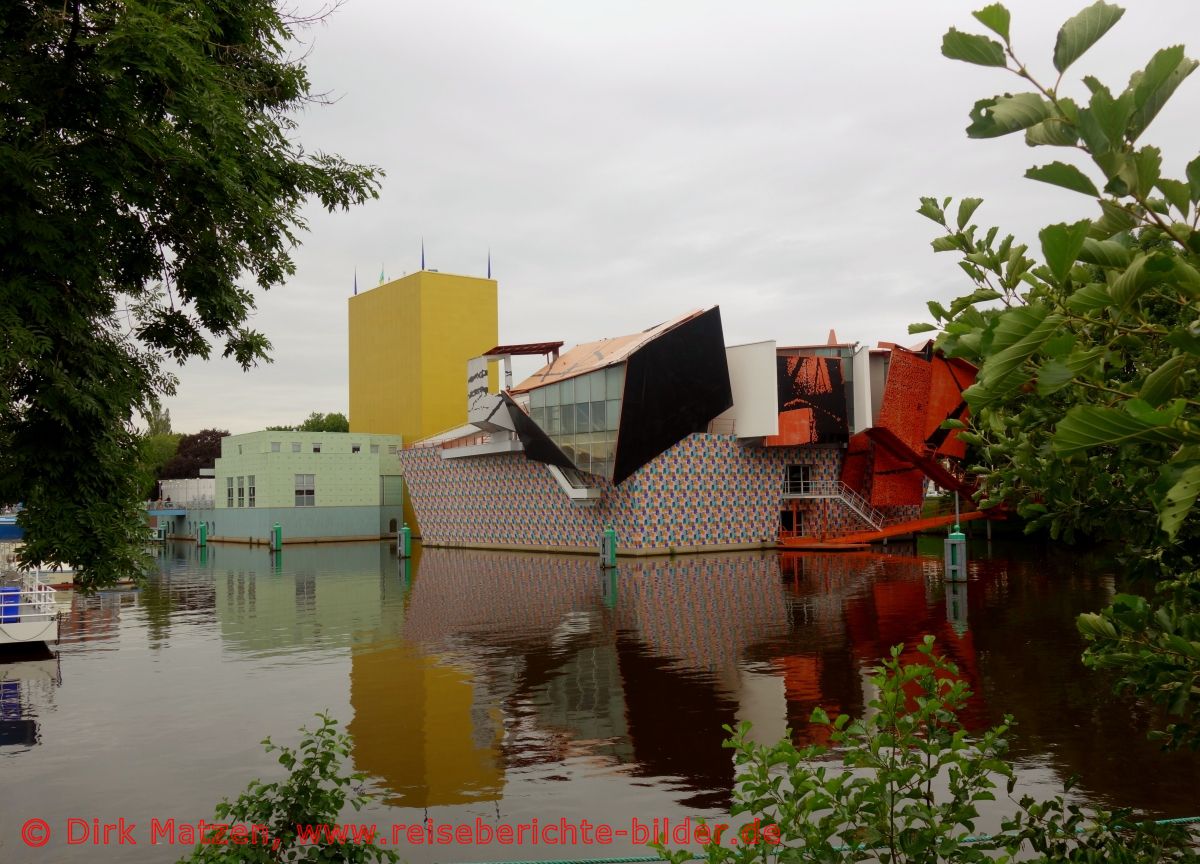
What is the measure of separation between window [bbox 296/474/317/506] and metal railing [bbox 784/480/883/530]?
30.3m

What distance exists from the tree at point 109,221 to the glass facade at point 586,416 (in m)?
28.9

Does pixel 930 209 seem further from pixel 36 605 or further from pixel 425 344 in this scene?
pixel 425 344

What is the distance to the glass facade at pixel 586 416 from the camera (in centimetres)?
3578

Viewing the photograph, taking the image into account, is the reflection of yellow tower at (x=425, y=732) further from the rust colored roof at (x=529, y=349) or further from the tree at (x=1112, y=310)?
the rust colored roof at (x=529, y=349)

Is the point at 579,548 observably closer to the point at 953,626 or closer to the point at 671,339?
the point at 671,339

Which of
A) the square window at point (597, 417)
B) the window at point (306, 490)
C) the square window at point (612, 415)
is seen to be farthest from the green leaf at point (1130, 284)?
the window at point (306, 490)

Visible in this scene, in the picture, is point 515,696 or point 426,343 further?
point 426,343

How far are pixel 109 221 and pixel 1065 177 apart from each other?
546 centimetres

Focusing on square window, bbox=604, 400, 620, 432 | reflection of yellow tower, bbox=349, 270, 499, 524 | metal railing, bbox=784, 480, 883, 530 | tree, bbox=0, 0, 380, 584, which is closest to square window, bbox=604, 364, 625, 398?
square window, bbox=604, 400, 620, 432

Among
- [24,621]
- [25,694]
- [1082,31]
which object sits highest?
[1082,31]

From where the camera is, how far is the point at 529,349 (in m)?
41.0

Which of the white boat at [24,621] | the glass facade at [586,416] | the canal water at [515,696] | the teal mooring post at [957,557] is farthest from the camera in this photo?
the glass facade at [586,416]

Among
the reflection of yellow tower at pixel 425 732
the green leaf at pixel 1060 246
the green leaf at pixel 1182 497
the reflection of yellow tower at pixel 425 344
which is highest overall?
the reflection of yellow tower at pixel 425 344

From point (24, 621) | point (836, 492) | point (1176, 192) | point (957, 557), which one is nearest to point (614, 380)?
point (836, 492)
